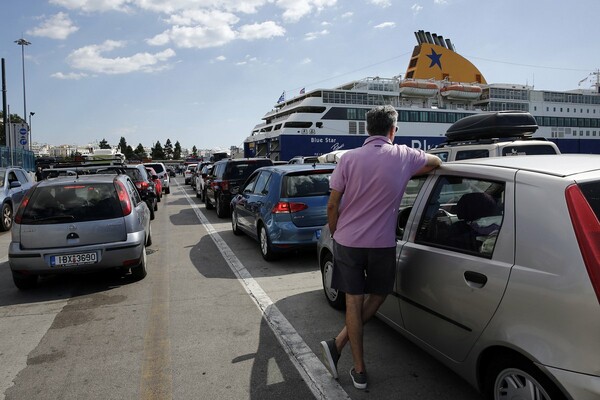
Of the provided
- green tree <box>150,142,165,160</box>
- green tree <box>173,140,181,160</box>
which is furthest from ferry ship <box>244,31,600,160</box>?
green tree <box>173,140,181,160</box>

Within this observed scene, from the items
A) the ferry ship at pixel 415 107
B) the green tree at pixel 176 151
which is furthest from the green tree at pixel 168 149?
the ferry ship at pixel 415 107

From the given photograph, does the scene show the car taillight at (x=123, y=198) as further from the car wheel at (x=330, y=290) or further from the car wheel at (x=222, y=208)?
the car wheel at (x=222, y=208)

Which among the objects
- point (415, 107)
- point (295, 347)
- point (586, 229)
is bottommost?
point (295, 347)

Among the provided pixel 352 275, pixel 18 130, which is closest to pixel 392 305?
pixel 352 275

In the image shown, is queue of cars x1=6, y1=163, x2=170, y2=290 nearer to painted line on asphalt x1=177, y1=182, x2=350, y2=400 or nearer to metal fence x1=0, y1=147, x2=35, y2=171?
painted line on asphalt x1=177, y1=182, x2=350, y2=400

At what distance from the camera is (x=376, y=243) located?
2.90 m

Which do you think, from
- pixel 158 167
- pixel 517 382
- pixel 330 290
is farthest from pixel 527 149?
pixel 158 167

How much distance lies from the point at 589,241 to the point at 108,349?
3674mm

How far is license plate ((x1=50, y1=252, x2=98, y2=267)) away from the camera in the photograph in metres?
5.23

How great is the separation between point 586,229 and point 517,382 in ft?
2.80

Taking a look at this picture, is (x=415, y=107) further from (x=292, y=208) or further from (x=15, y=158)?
(x=292, y=208)

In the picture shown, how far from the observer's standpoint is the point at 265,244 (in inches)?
271

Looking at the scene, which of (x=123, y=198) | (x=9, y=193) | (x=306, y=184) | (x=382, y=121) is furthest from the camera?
(x=9, y=193)

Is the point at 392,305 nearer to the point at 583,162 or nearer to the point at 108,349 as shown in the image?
the point at 583,162
